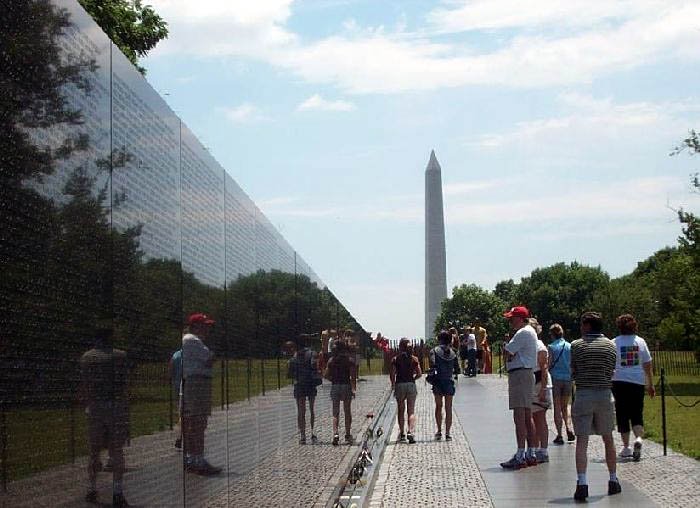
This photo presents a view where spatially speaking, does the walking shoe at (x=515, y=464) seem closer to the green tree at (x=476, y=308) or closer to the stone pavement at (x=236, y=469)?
the stone pavement at (x=236, y=469)

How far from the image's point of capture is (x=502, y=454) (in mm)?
16250

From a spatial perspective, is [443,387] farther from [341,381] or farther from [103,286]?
[103,286]

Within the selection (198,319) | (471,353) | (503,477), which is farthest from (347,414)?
(471,353)

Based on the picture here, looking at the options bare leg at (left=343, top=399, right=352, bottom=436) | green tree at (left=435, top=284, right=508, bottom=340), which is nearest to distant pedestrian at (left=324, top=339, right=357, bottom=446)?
bare leg at (left=343, top=399, right=352, bottom=436)

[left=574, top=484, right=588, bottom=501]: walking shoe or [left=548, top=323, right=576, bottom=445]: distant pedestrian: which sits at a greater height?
[left=548, top=323, right=576, bottom=445]: distant pedestrian

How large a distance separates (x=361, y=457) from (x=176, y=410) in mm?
8830

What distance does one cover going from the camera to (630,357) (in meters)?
14.8

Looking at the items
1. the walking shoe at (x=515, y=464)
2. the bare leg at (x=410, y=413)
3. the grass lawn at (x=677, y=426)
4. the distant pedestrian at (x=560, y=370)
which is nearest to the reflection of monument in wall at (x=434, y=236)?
the grass lawn at (x=677, y=426)

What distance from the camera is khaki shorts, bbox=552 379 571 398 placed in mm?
16859

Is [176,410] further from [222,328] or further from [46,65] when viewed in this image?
[46,65]

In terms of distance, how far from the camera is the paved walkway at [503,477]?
1153 centimetres

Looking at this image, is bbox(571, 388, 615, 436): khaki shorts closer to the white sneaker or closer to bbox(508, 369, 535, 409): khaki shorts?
bbox(508, 369, 535, 409): khaki shorts

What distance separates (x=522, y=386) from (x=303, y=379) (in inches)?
146

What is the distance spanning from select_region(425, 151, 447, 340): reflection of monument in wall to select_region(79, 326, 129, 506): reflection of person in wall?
100.0 meters
